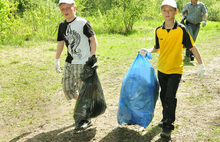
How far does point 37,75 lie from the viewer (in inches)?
232

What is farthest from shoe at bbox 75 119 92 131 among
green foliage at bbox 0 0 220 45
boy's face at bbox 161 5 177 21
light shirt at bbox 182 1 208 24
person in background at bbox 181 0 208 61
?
green foliage at bbox 0 0 220 45

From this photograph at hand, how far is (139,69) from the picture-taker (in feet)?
9.87

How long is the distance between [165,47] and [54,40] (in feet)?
27.6

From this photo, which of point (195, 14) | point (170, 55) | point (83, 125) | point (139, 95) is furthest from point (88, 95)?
point (195, 14)

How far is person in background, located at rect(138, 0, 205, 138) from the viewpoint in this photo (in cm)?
273

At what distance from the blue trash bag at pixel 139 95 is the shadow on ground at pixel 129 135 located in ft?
0.67

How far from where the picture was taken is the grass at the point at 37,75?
415 centimetres

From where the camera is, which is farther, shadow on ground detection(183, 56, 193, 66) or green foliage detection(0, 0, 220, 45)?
green foliage detection(0, 0, 220, 45)

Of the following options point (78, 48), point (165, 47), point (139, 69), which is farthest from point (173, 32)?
point (78, 48)

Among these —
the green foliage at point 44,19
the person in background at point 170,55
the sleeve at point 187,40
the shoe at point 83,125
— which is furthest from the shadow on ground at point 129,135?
the green foliage at point 44,19

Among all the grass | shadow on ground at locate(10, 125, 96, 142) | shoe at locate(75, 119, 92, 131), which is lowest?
shadow on ground at locate(10, 125, 96, 142)

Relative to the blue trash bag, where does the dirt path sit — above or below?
below

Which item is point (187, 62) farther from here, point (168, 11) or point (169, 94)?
point (168, 11)

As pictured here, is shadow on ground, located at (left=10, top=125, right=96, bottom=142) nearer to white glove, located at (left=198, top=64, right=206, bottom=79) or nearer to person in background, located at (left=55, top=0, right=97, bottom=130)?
person in background, located at (left=55, top=0, right=97, bottom=130)
